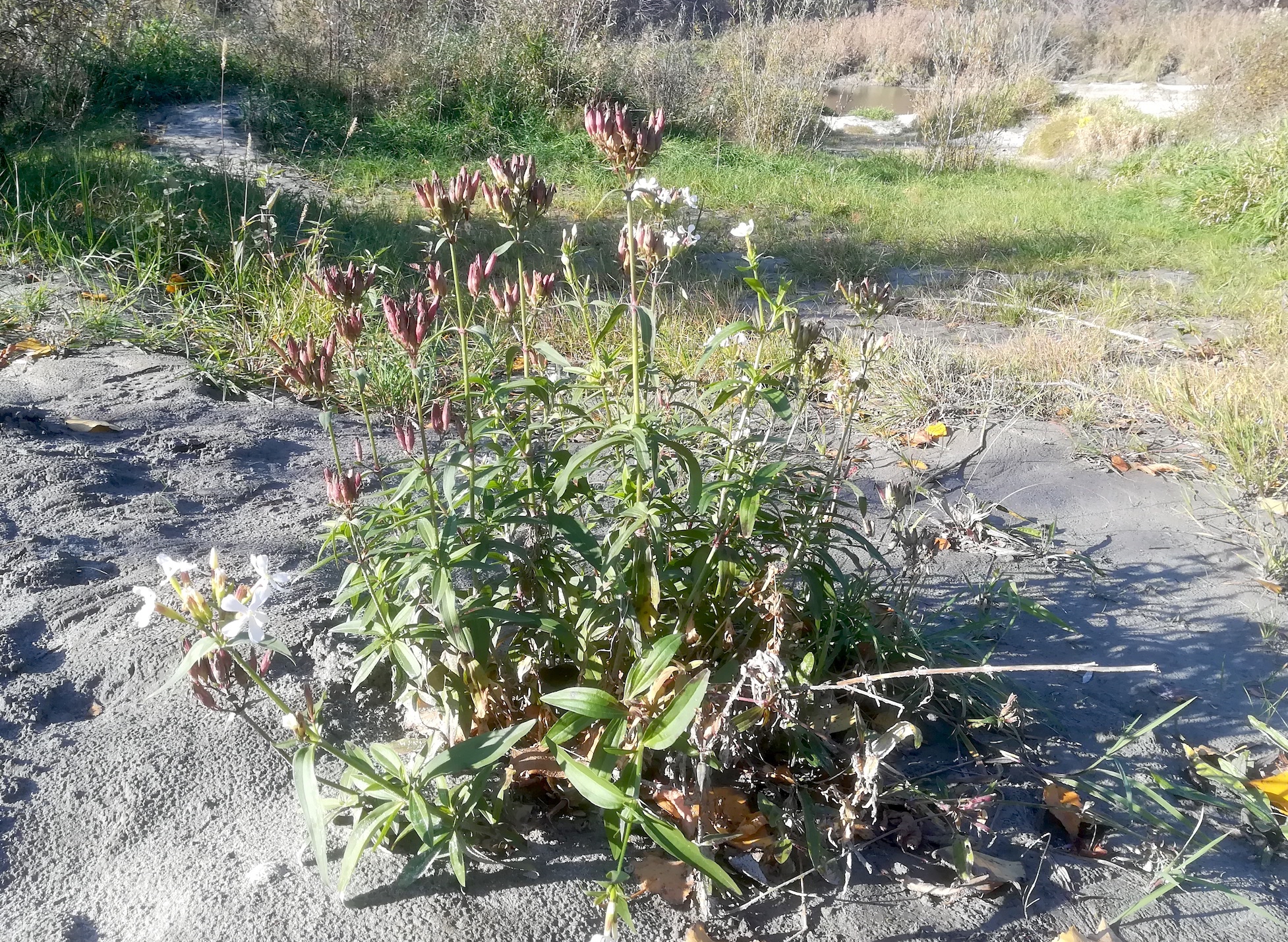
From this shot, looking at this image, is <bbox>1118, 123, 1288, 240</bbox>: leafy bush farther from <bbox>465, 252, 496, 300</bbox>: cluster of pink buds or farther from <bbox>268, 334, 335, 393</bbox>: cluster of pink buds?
<bbox>268, 334, 335, 393</bbox>: cluster of pink buds

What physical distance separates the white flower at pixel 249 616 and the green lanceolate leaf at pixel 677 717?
0.64 m

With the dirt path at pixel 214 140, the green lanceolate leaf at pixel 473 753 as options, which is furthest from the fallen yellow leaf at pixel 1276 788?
the dirt path at pixel 214 140

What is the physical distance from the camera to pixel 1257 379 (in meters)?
3.90

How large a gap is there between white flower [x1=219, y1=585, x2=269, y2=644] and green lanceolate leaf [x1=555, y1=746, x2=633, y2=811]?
550 mm

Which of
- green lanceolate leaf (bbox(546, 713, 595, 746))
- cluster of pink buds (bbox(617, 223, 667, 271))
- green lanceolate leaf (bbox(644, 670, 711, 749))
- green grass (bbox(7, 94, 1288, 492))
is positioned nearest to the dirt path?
green grass (bbox(7, 94, 1288, 492))

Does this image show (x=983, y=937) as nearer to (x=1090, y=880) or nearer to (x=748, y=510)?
(x=1090, y=880)

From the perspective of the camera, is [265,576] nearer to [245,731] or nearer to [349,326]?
[349,326]

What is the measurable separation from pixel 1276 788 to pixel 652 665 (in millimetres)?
1541

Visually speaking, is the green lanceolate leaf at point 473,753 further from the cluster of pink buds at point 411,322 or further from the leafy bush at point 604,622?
the cluster of pink buds at point 411,322

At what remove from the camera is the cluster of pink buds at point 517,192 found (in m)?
1.79

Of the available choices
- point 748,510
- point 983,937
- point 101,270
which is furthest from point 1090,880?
point 101,270

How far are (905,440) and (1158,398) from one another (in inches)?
45.4

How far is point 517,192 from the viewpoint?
1.79 m

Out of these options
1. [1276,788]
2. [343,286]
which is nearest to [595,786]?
[343,286]
